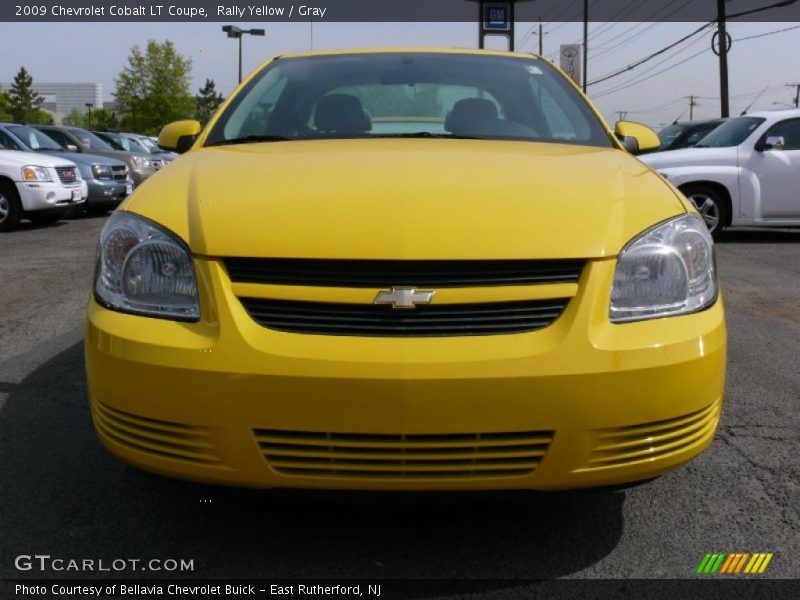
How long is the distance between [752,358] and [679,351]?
2.91m

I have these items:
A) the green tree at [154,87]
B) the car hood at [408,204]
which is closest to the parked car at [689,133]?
the car hood at [408,204]

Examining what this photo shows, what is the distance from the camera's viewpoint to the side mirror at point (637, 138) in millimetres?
3979

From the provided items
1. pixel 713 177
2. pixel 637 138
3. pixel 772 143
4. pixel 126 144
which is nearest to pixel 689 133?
pixel 772 143

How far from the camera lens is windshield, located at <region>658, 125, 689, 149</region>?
14492 mm

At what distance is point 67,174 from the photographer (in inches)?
497

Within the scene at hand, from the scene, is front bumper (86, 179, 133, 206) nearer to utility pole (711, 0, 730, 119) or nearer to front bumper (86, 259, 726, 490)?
front bumper (86, 259, 726, 490)

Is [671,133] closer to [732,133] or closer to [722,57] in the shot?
[732,133]

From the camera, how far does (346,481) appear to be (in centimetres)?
215

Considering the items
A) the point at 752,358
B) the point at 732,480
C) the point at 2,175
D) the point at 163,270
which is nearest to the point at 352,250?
the point at 163,270

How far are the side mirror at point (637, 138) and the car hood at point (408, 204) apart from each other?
43.8 inches

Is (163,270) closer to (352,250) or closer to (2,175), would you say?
(352,250)

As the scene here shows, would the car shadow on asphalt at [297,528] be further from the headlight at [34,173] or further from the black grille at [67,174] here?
the black grille at [67,174]

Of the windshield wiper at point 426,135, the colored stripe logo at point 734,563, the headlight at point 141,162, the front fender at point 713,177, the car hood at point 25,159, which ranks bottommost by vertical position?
the colored stripe logo at point 734,563

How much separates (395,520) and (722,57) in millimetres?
27051
